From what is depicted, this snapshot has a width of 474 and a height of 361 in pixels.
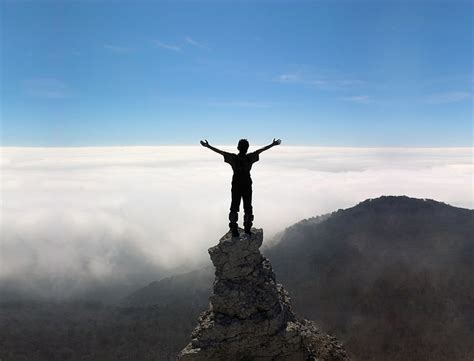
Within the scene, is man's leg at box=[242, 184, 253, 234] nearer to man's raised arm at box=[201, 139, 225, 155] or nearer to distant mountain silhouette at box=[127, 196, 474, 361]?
man's raised arm at box=[201, 139, 225, 155]

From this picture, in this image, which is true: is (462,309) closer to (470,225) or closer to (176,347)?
(470,225)

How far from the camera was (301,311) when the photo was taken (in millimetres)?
58969

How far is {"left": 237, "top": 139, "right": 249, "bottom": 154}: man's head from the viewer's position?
679 inches

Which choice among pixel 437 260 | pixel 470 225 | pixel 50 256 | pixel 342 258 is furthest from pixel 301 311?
pixel 50 256

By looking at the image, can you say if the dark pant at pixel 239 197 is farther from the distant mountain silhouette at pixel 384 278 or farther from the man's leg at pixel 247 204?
the distant mountain silhouette at pixel 384 278

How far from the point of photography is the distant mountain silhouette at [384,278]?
160 feet

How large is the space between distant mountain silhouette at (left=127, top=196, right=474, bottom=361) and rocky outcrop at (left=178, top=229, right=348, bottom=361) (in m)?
32.6

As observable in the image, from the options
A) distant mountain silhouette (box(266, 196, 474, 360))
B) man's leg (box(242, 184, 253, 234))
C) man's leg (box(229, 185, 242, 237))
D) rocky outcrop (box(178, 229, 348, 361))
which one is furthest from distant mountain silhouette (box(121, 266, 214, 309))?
man's leg (box(229, 185, 242, 237))

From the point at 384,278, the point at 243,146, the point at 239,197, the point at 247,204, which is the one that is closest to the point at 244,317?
the point at 247,204

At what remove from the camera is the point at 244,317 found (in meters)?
17.9

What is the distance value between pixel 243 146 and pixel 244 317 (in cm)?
794

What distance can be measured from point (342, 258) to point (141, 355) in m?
39.4

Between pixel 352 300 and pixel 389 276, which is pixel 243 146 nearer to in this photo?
pixel 352 300

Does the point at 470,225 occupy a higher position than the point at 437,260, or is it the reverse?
the point at 470,225
